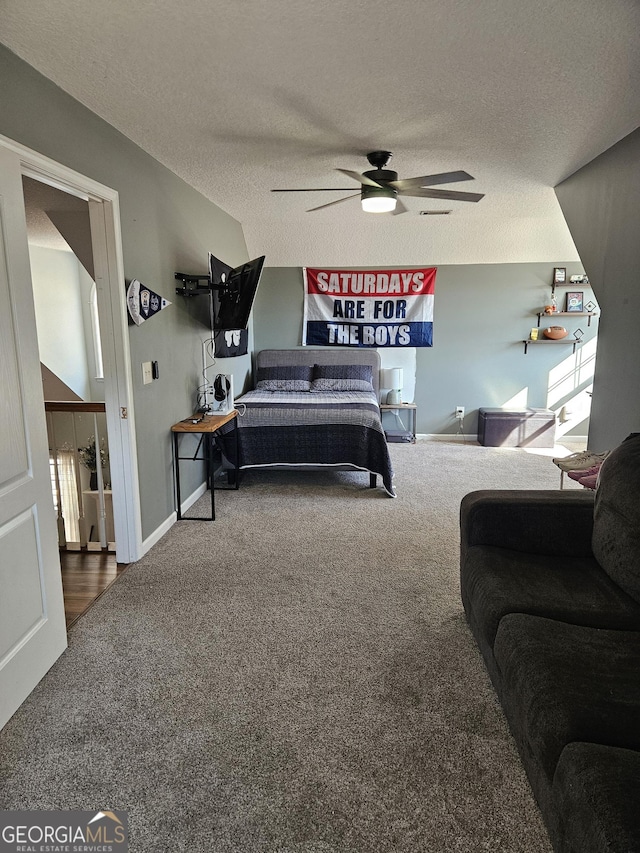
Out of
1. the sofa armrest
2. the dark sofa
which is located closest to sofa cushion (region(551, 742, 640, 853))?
the dark sofa

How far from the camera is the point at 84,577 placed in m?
3.05

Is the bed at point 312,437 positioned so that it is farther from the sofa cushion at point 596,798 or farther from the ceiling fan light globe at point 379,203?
the sofa cushion at point 596,798

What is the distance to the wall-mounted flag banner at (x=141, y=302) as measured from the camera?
308cm

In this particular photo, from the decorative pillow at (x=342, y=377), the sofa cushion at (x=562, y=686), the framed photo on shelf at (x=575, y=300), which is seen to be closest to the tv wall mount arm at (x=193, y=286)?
the decorative pillow at (x=342, y=377)

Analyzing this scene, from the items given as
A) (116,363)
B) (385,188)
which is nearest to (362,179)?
(385,188)

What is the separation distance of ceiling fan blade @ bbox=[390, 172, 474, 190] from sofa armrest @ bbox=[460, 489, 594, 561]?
189 centimetres

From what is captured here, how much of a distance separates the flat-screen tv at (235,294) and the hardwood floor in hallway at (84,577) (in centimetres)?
196

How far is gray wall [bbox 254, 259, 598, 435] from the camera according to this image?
20.3ft

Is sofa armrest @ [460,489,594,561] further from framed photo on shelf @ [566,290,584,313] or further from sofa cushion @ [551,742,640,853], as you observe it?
framed photo on shelf @ [566,290,584,313]

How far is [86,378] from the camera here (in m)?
7.23

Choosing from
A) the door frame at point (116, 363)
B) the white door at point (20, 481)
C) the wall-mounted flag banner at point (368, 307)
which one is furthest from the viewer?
the wall-mounted flag banner at point (368, 307)

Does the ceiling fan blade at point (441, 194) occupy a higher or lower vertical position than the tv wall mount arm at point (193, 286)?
higher

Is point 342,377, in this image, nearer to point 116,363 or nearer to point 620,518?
point 116,363

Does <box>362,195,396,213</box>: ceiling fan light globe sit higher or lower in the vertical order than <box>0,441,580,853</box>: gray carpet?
higher
